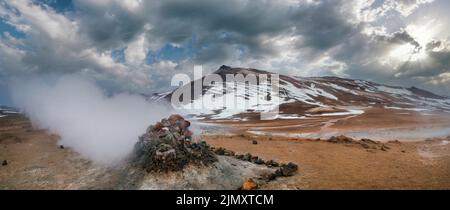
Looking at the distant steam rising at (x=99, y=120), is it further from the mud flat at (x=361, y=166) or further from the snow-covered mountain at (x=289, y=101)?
the snow-covered mountain at (x=289, y=101)

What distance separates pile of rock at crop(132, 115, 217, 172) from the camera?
38.4 feet

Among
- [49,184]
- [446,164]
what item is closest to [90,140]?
[49,184]

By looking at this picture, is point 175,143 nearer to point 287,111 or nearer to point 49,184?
point 49,184

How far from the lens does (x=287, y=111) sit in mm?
80875

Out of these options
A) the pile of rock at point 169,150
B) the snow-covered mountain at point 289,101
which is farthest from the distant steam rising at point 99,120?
the snow-covered mountain at point 289,101

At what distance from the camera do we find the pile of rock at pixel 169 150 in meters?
11.7

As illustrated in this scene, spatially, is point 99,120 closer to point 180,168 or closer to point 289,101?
point 180,168

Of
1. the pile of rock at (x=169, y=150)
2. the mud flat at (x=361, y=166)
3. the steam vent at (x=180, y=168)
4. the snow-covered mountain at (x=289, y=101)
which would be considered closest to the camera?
the steam vent at (x=180, y=168)

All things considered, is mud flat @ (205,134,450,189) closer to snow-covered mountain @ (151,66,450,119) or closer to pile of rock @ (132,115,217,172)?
pile of rock @ (132,115,217,172)

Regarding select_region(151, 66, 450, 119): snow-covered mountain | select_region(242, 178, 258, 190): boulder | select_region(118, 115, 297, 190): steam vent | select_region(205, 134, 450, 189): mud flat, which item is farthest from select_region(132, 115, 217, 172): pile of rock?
select_region(151, 66, 450, 119): snow-covered mountain

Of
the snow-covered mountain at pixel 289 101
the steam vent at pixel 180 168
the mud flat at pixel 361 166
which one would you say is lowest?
the mud flat at pixel 361 166

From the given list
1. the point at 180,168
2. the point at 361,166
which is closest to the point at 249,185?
the point at 180,168

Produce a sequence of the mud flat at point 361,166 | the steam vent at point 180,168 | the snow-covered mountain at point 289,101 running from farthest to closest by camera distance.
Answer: the snow-covered mountain at point 289,101 < the mud flat at point 361,166 < the steam vent at point 180,168

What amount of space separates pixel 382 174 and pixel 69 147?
19401mm
